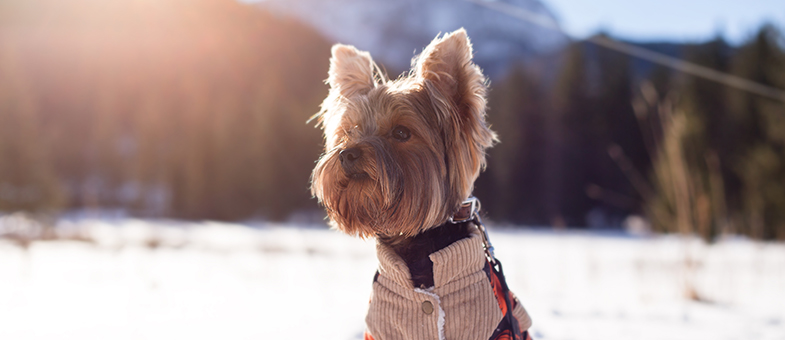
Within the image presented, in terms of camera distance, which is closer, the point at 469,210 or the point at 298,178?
the point at 469,210

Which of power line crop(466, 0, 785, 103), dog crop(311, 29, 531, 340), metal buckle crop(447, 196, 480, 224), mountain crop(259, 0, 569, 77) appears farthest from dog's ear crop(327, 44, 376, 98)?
mountain crop(259, 0, 569, 77)

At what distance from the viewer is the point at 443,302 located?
7.90ft

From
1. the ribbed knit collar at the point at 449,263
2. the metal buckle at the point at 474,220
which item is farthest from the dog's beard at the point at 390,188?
the ribbed knit collar at the point at 449,263

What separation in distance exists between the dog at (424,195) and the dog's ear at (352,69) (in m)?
0.09

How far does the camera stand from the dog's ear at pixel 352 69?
3.09 m

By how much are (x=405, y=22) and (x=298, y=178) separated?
53740mm

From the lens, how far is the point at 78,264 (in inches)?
342

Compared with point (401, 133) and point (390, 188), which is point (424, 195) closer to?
point (390, 188)

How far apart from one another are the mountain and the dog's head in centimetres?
4324

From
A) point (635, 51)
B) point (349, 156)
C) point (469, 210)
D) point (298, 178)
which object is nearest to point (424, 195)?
point (469, 210)

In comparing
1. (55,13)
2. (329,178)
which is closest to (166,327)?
(329,178)

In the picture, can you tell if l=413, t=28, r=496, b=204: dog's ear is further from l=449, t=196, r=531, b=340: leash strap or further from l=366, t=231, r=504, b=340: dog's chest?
l=366, t=231, r=504, b=340: dog's chest

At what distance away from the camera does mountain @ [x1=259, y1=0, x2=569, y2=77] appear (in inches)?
2162

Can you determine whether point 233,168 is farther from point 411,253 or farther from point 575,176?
point 411,253
